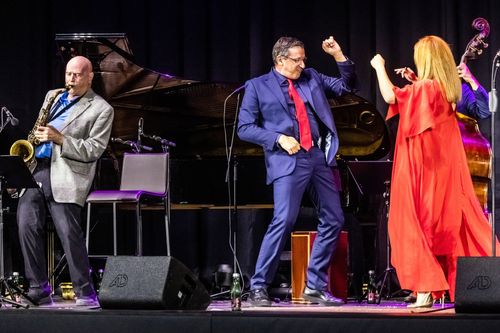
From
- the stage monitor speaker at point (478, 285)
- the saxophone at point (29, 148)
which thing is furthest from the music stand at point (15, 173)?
the stage monitor speaker at point (478, 285)

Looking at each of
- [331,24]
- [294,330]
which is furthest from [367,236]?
[294,330]

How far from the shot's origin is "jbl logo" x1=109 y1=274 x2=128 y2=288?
15.1 ft

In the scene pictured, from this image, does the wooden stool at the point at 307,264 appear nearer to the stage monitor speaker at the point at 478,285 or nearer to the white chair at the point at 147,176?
the white chair at the point at 147,176

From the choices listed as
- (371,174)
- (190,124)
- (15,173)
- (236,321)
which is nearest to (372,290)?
(371,174)

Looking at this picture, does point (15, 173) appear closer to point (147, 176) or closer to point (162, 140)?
point (147, 176)

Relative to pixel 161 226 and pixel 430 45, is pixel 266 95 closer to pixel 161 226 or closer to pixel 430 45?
pixel 430 45

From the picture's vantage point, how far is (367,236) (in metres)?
8.21

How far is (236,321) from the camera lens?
4129 mm

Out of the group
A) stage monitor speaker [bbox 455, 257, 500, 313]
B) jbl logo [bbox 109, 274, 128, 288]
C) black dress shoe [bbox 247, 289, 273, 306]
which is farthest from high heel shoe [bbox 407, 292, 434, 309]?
jbl logo [bbox 109, 274, 128, 288]

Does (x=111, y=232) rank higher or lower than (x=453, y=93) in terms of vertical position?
lower

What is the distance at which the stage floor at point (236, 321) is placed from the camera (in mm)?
3947

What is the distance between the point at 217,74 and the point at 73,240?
129 inches

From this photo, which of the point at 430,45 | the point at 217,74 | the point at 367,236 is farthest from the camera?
the point at 217,74

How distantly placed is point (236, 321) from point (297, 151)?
190 centimetres
